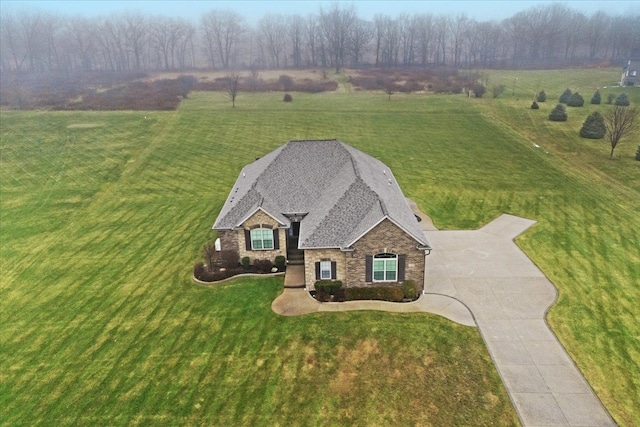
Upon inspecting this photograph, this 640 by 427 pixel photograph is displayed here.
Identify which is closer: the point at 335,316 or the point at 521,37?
the point at 335,316

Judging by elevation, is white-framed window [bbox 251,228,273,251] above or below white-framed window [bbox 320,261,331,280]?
above

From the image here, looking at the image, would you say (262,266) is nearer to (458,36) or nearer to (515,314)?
(515,314)

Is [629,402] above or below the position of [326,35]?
below

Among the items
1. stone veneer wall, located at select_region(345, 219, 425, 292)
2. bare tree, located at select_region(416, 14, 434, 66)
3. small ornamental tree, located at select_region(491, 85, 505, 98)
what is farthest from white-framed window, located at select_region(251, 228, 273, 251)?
bare tree, located at select_region(416, 14, 434, 66)

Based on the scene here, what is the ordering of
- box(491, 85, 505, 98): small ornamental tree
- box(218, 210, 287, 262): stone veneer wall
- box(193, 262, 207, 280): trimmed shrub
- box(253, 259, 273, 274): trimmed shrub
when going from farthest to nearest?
1. box(491, 85, 505, 98): small ornamental tree
2. box(253, 259, 273, 274): trimmed shrub
3. box(193, 262, 207, 280): trimmed shrub
4. box(218, 210, 287, 262): stone veneer wall

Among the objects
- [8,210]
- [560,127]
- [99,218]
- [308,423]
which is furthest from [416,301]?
[560,127]

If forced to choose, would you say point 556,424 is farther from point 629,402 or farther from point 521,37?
point 521,37

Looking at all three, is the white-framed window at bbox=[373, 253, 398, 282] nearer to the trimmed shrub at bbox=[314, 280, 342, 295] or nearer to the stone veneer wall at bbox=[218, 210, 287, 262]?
the trimmed shrub at bbox=[314, 280, 342, 295]
